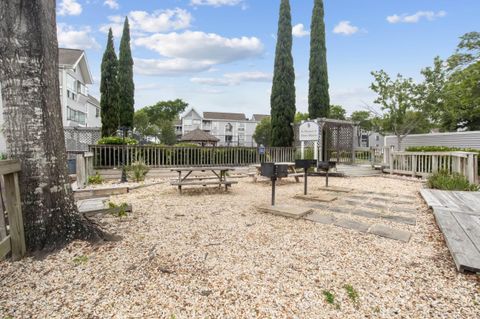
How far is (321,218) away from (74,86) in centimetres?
2740

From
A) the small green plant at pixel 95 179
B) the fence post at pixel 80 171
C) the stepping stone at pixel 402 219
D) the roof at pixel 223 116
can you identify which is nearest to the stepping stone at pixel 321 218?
the stepping stone at pixel 402 219

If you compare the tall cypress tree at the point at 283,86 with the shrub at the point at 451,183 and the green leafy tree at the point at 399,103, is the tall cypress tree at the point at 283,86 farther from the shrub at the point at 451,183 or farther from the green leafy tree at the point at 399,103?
the shrub at the point at 451,183

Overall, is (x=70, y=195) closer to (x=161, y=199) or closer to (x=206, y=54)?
(x=161, y=199)

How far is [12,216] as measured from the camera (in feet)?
8.17

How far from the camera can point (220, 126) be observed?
4953 centimetres

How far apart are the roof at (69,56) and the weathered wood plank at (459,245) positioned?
26713 mm

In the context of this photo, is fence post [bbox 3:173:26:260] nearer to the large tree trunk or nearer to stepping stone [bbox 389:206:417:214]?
the large tree trunk

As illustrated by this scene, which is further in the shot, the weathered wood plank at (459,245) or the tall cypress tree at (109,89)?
the tall cypress tree at (109,89)

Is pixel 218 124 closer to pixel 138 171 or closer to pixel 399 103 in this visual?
pixel 399 103

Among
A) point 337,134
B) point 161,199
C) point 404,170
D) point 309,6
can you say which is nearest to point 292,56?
point 309,6

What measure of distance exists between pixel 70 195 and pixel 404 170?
11.6m

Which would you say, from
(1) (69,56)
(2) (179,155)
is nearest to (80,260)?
(2) (179,155)

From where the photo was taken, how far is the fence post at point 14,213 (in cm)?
246

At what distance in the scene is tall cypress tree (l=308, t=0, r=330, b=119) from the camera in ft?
56.2
